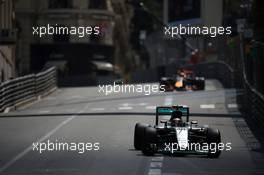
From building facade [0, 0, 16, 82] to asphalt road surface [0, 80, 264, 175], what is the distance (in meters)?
2.91

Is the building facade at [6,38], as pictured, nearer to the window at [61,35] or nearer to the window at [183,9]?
the window at [61,35]

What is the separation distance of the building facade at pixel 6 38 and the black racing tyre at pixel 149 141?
2489 cm

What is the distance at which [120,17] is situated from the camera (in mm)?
94875

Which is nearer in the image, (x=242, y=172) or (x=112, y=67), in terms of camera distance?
(x=242, y=172)

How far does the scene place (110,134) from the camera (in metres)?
26.5

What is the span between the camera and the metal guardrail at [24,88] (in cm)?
3841

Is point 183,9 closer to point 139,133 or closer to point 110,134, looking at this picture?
point 110,134

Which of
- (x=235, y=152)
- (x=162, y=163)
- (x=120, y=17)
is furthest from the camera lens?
(x=120, y=17)

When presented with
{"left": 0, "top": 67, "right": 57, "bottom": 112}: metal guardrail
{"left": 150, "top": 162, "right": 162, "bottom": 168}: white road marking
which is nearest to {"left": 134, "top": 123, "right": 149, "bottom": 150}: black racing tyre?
{"left": 150, "top": 162, "right": 162, "bottom": 168}: white road marking

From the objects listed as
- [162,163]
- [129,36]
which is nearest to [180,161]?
[162,163]

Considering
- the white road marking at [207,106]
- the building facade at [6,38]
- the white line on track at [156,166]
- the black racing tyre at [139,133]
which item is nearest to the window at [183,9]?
the building facade at [6,38]

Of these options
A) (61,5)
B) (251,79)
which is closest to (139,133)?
(251,79)

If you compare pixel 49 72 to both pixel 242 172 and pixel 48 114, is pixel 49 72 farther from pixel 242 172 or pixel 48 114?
pixel 242 172

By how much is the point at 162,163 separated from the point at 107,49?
66560 millimetres
